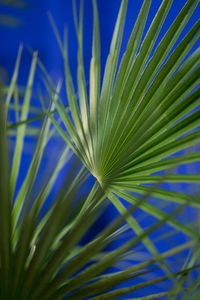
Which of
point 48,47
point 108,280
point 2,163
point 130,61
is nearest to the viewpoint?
point 2,163

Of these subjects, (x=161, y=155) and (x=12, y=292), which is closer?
(x=12, y=292)

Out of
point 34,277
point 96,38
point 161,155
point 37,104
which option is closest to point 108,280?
point 34,277

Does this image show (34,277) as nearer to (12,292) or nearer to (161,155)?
(12,292)

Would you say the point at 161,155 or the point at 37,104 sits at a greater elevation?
the point at 37,104

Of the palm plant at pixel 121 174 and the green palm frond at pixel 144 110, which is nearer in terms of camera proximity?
the palm plant at pixel 121 174

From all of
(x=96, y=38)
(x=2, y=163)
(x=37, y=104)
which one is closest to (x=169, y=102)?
(x=96, y=38)

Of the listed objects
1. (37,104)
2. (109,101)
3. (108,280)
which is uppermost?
(37,104)

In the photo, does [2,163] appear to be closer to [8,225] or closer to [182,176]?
[8,225]

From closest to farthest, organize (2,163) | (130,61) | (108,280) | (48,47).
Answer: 1. (2,163)
2. (108,280)
3. (130,61)
4. (48,47)

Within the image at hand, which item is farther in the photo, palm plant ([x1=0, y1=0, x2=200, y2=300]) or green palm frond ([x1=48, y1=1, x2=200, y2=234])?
green palm frond ([x1=48, y1=1, x2=200, y2=234])
